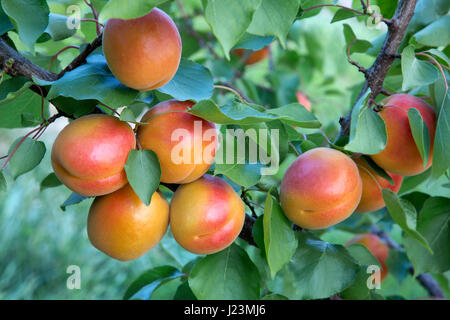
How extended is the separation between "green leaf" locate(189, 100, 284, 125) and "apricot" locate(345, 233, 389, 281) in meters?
0.63

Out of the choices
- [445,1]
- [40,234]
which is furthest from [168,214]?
[40,234]

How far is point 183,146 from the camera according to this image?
1.55 feet

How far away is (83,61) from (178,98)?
0.42 ft

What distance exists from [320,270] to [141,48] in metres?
0.35

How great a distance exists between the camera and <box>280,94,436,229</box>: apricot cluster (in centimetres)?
51

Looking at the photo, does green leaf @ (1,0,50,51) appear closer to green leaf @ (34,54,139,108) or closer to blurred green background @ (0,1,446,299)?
green leaf @ (34,54,139,108)

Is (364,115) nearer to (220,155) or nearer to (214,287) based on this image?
(220,155)

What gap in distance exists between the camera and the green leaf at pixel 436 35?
57 centimetres

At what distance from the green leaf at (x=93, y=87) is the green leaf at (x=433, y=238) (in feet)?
1.38

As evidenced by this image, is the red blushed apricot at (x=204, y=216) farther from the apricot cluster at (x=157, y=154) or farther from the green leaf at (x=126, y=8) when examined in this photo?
the green leaf at (x=126, y=8)

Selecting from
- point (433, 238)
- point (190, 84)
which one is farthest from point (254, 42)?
point (433, 238)

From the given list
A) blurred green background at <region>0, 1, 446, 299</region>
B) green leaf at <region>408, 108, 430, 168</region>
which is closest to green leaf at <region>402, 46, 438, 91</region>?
green leaf at <region>408, 108, 430, 168</region>

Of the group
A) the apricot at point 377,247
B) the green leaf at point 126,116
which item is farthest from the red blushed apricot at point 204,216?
the apricot at point 377,247

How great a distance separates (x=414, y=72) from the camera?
20.2 inches
